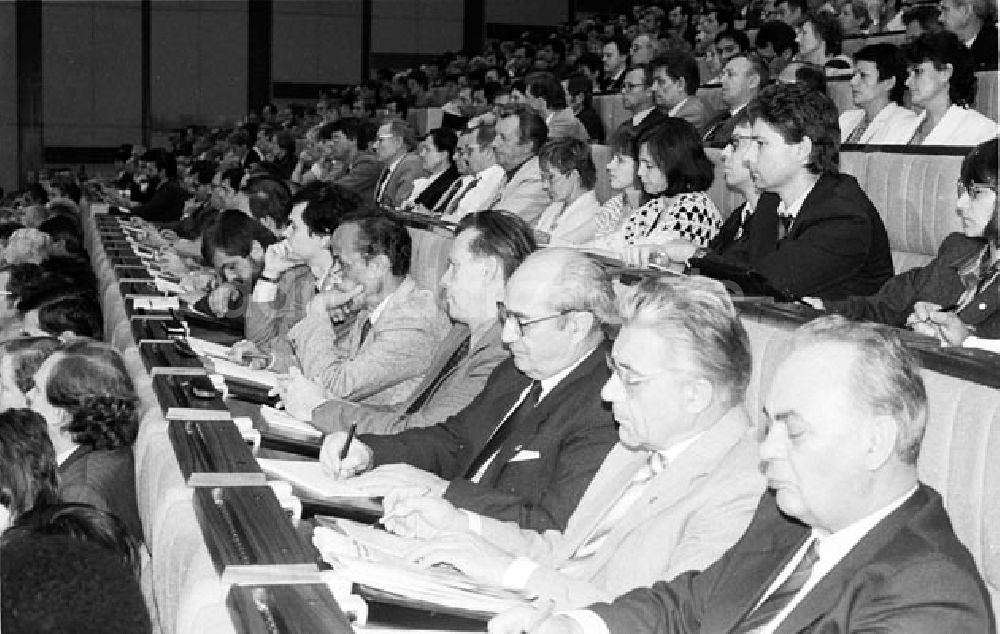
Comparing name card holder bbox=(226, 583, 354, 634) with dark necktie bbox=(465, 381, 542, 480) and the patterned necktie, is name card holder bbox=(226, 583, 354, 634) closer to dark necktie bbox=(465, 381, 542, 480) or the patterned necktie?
the patterned necktie

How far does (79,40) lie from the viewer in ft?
42.9

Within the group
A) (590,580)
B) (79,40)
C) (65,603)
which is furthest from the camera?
(79,40)

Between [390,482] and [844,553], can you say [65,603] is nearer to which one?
[844,553]

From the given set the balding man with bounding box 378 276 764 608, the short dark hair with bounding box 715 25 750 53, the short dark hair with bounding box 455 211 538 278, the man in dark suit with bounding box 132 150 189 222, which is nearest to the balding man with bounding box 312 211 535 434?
the short dark hair with bounding box 455 211 538 278

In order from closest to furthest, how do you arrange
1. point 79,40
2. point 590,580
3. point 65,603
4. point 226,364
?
point 65,603, point 590,580, point 226,364, point 79,40

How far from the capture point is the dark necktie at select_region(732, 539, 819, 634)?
1.35 metres

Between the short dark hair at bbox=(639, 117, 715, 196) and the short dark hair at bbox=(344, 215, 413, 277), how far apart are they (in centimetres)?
84

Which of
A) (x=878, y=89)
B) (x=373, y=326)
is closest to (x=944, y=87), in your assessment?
(x=878, y=89)

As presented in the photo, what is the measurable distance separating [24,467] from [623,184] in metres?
2.42

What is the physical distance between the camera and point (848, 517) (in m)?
1.30

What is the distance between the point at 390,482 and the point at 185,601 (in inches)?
28.1

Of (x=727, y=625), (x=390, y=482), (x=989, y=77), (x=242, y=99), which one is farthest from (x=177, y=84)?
(x=727, y=625)

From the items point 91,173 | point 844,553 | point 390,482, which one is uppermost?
point 844,553

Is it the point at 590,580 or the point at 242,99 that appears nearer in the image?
the point at 590,580
